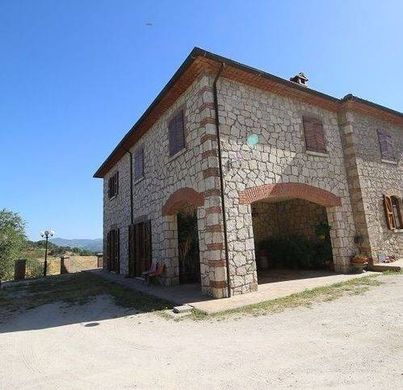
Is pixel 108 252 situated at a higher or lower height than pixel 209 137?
lower

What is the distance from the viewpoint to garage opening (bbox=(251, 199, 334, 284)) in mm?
11078

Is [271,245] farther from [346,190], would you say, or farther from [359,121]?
[359,121]

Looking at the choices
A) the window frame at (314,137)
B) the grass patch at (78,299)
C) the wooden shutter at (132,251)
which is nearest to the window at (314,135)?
the window frame at (314,137)

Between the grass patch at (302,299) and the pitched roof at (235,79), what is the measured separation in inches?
235

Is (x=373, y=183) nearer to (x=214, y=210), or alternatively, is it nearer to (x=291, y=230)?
(x=291, y=230)

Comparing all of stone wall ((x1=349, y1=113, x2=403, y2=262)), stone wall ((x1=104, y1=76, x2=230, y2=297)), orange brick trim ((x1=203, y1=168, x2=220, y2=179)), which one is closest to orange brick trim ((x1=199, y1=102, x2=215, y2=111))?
stone wall ((x1=104, y1=76, x2=230, y2=297))

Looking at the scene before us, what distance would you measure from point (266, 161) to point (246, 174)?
35.8 inches

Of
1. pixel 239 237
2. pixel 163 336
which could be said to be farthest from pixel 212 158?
pixel 163 336

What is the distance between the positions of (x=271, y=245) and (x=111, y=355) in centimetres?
992

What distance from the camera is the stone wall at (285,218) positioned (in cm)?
1259

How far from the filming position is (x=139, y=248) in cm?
1249

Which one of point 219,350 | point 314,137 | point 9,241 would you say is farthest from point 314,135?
point 9,241

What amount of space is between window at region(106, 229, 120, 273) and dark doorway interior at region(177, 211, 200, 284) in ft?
19.0

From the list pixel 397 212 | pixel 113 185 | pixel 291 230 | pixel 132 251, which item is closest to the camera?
pixel 397 212
